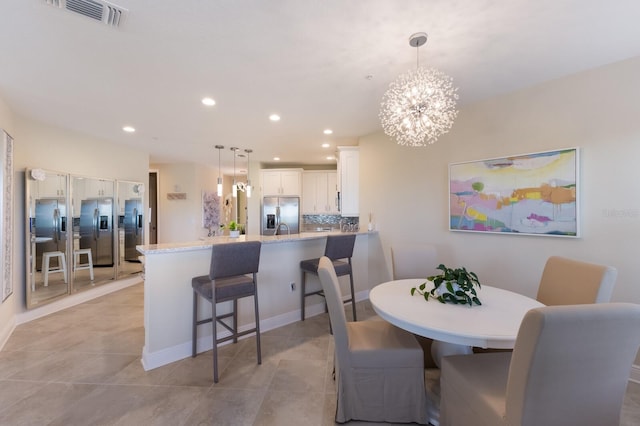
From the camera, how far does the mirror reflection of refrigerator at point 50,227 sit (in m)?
3.42

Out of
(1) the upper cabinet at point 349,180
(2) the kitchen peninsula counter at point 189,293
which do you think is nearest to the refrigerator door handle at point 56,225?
(2) the kitchen peninsula counter at point 189,293

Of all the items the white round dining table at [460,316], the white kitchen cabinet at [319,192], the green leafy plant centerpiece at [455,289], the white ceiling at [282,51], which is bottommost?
the white round dining table at [460,316]

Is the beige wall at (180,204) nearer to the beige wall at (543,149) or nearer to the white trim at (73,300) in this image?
the white trim at (73,300)

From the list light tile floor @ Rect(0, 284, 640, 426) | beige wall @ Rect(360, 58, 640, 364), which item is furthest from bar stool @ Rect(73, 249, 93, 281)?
beige wall @ Rect(360, 58, 640, 364)

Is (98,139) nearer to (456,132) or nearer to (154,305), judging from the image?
(154,305)

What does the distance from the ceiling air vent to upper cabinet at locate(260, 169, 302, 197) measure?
4.48 metres

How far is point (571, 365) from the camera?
100 cm

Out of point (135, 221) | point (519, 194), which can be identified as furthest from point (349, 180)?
point (135, 221)

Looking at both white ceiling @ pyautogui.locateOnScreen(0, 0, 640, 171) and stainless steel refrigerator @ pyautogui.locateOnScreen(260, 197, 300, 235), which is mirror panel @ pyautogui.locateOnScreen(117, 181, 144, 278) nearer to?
white ceiling @ pyautogui.locateOnScreen(0, 0, 640, 171)

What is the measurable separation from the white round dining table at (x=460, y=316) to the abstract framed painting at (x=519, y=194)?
3.48 feet

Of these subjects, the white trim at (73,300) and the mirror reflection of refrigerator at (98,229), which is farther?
the mirror reflection of refrigerator at (98,229)

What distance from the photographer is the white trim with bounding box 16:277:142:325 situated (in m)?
3.26

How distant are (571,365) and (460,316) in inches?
21.3

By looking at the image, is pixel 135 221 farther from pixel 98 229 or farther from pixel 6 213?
pixel 6 213
